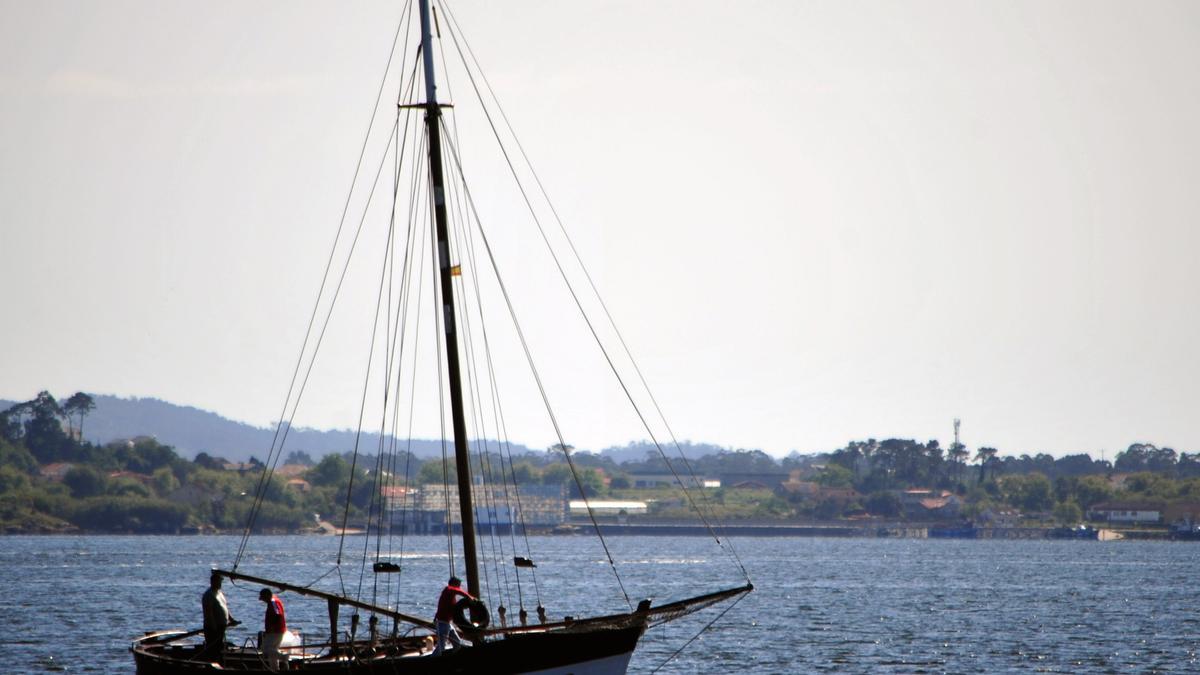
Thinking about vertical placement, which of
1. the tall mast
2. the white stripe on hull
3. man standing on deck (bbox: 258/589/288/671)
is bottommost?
the white stripe on hull

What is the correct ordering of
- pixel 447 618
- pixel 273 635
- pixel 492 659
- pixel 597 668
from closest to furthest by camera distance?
pixel 447 618 < pixel 492 659 < pixel 273 635 < pixel 597 668

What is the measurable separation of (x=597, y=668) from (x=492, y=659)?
2860mm

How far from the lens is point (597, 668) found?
140ft

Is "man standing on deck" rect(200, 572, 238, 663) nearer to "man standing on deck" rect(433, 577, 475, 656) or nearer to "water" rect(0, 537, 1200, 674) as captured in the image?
"man standing on deck" rect(433, 577, 475, 656)

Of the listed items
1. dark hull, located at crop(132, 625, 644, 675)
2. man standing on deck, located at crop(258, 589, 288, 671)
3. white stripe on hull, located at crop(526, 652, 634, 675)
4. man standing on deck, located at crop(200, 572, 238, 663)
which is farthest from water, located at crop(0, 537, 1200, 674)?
man standing on deck, located at crop(258, 589, 288, 671)

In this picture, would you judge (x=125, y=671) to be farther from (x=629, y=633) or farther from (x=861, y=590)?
(x=861, y=590)

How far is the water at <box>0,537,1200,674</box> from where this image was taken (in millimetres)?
68750

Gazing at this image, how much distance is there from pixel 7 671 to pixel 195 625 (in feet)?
72.5

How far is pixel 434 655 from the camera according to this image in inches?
1623

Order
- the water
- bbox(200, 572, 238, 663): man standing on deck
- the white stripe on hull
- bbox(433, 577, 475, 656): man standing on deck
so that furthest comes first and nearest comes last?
the water → bbox(200, 572, 238, 663): man standing on deck → the white stripe on hull → bbox(433, 577, 475, 656): man standing on deck

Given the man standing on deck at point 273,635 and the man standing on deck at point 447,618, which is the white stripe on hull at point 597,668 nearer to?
the man standing on deck at point 447,618

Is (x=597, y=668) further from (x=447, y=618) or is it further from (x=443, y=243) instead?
(x=443, y=243)

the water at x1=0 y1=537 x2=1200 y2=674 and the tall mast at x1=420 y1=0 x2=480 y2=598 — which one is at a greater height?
the tall mast at x1=420 y1=0 x2=480 y2=598

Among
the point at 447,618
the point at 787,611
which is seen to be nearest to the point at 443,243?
the point at 447,618
